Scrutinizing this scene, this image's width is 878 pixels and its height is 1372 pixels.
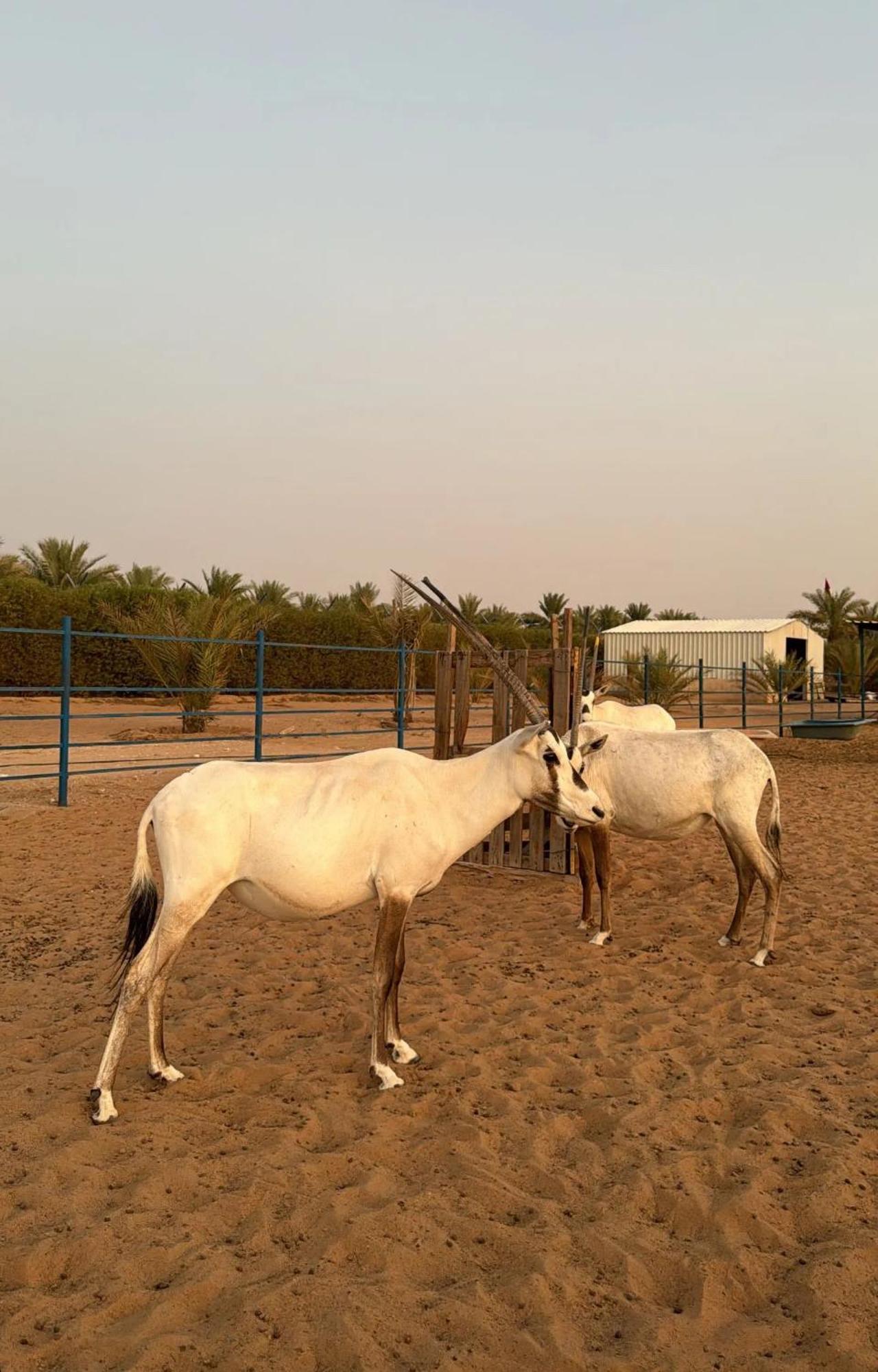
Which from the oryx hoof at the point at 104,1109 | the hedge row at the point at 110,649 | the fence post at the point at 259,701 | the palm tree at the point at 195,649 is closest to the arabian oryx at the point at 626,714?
the fence post at the point at 259,701

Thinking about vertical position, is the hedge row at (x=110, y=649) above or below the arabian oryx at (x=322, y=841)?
above

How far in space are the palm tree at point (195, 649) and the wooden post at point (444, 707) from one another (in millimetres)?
8581

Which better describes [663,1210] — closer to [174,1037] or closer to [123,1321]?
[123,1321]

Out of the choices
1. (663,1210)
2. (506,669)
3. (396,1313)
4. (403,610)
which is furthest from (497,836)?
(403,610)

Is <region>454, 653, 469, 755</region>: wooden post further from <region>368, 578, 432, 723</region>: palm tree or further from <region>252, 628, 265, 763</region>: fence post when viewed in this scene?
<region>368, 578, 432, 723</region>: palm tree

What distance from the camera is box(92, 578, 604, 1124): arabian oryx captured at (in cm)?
409

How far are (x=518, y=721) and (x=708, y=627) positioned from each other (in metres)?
36.4

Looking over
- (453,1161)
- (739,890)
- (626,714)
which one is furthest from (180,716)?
(453,1161)

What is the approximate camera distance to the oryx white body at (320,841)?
4.09m

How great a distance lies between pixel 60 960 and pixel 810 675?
23880 millimetres

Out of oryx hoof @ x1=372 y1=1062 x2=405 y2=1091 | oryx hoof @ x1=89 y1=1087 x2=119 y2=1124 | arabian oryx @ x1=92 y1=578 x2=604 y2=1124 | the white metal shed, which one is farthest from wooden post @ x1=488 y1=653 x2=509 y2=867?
the white metal shed

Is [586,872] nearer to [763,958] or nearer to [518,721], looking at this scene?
[763,958]

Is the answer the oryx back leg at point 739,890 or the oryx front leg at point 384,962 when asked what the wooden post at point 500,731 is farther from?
the oryx front leg at point 384,962

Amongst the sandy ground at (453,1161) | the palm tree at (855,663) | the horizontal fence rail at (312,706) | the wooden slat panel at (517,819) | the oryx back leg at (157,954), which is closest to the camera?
the sandy ground at (453,1161)
